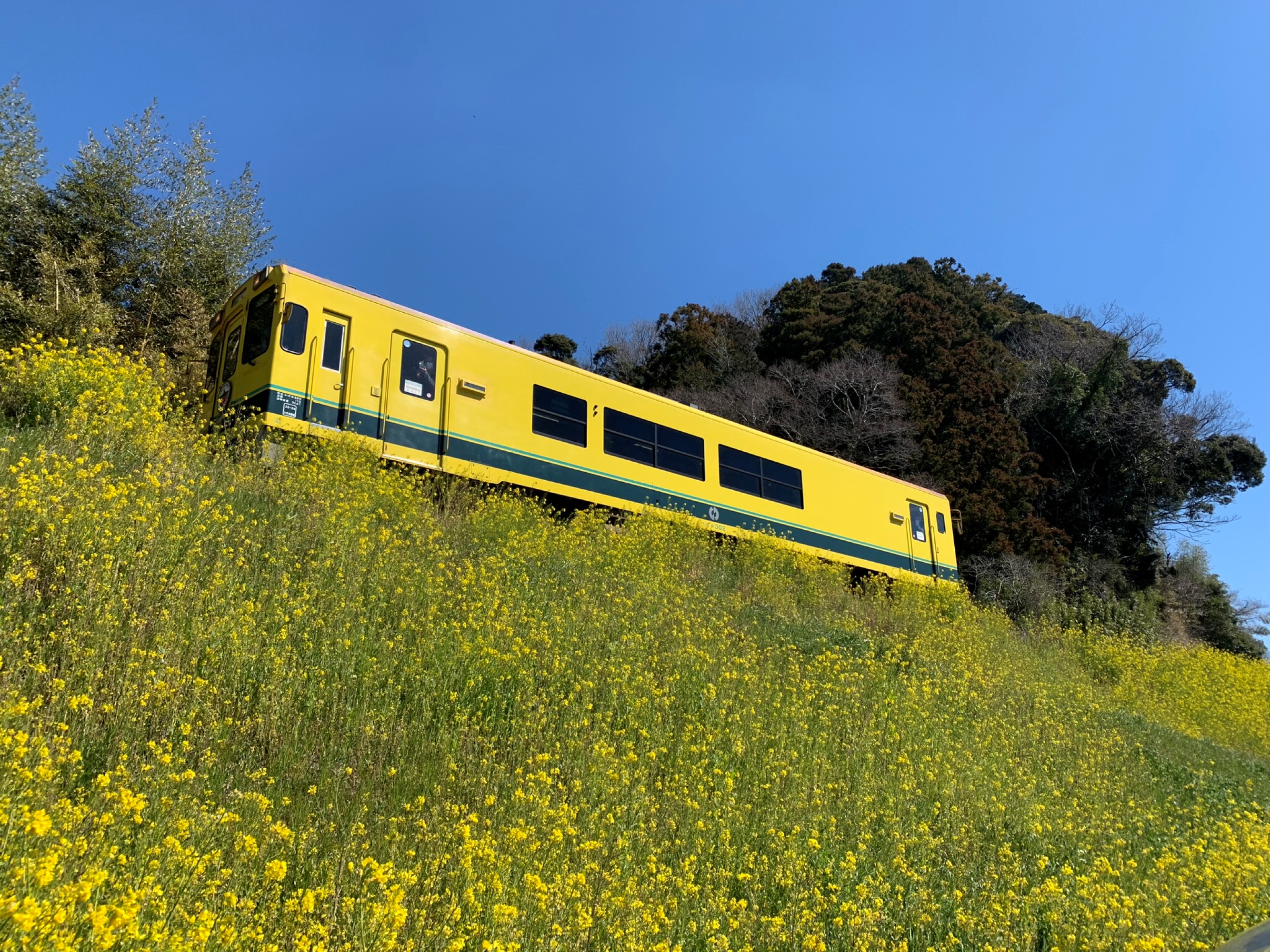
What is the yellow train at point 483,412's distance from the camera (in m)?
8.62

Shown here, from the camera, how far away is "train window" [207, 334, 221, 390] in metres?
9.88

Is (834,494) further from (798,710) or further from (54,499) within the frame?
(54,499)

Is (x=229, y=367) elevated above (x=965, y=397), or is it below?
below

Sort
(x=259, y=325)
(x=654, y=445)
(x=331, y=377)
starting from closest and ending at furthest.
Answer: (x=331, y=377) < (x=259, y=325) < (x=654, y=445)

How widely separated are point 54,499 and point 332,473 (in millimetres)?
3042

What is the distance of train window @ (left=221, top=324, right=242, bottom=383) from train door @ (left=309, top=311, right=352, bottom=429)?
4.31ft

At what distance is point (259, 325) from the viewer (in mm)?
8945

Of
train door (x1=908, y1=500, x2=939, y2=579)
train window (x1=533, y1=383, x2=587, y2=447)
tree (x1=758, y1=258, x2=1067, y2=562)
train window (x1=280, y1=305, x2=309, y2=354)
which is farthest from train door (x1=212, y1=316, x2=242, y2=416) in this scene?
tree (x1=758, y1=258, x2=1067, y2=562)

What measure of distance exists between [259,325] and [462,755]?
6.84 meters

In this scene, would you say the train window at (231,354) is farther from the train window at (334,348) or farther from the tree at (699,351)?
the tree at (699,351)

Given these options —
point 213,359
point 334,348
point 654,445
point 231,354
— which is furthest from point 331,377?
point 654,445

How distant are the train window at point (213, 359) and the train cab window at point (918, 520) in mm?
13305

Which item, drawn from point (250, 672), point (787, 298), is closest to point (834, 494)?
point (250, 672)

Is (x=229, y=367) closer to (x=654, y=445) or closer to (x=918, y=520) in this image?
(x=654, y=445)
